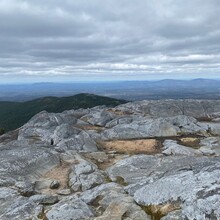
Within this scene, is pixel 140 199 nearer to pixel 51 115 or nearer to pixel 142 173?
pixel 142 173

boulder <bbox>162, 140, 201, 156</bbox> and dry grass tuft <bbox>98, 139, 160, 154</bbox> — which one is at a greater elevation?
boulder <bbox>162, 140, 201, 156</bbox>

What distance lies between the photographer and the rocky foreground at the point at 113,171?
21297mm

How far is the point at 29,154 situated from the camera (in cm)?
4003

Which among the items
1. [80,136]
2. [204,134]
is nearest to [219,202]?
[80,136]

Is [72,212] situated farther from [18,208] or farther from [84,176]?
[84,176]

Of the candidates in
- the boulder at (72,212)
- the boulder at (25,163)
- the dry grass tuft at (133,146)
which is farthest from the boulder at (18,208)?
the dry grass tuft at (133,146)

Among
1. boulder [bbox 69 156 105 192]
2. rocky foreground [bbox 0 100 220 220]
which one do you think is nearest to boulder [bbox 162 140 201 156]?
rocky foreground [bbox 0 100 220 220]

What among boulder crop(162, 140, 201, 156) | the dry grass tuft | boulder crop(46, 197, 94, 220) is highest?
boulder crop(46, 197, 94, 220)

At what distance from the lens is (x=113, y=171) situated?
3550 cm

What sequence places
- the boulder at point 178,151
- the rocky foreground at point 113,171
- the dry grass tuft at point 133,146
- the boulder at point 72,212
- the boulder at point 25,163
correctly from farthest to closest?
the dry grass tuft at point 133,146, the boulder at point 178,151, the boulder at point 25,163, the boulder at point 72,212, the rocky foreground at point 113,171

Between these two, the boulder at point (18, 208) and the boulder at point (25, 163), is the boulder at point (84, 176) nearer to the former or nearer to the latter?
the boulder at point (25, 163)

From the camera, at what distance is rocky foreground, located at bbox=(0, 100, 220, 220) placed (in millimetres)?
21297

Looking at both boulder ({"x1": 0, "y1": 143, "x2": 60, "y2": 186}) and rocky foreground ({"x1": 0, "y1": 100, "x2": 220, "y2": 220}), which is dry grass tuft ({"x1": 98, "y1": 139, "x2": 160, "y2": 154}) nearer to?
rocky foreground ({"x1": 0, "y1": 100, "x2": 220, "y2": 220})

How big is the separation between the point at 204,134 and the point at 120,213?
40147 mm
